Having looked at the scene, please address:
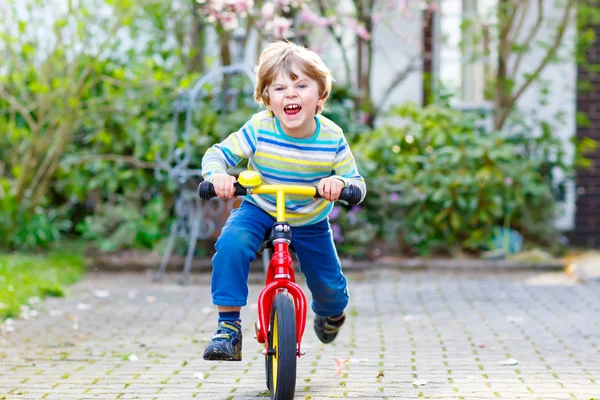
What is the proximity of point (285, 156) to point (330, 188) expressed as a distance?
0.35 meters

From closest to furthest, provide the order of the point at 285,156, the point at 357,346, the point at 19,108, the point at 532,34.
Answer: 1. the point at 285,156
2. the point at 357,346
3. the point at 19,108
4. the point at 532,34

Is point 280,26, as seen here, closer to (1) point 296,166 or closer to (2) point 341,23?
(2) point 341,23

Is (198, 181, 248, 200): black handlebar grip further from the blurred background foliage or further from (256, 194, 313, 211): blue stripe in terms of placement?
the blurred background foliage

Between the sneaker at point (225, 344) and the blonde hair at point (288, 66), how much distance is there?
95 centimetres

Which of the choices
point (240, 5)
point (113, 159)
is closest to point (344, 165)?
point (240, 5)

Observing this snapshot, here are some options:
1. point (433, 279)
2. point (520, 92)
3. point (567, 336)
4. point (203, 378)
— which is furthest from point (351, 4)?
point (203, 378)

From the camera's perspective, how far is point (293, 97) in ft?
12.9

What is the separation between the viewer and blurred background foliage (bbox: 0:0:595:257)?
923cm

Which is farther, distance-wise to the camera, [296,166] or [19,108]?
[19,108]

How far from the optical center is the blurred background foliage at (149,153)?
923 cm

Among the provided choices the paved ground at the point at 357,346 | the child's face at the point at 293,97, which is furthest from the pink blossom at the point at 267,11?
the child's face at the point at 293,97

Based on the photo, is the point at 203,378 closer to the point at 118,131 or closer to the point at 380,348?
the point at 380,348

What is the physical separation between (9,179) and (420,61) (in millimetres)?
4969

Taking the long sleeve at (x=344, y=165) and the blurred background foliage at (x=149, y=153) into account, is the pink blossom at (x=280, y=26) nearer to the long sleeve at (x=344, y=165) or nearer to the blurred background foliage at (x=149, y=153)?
the blurred background foliage at (x=149, y=153)
